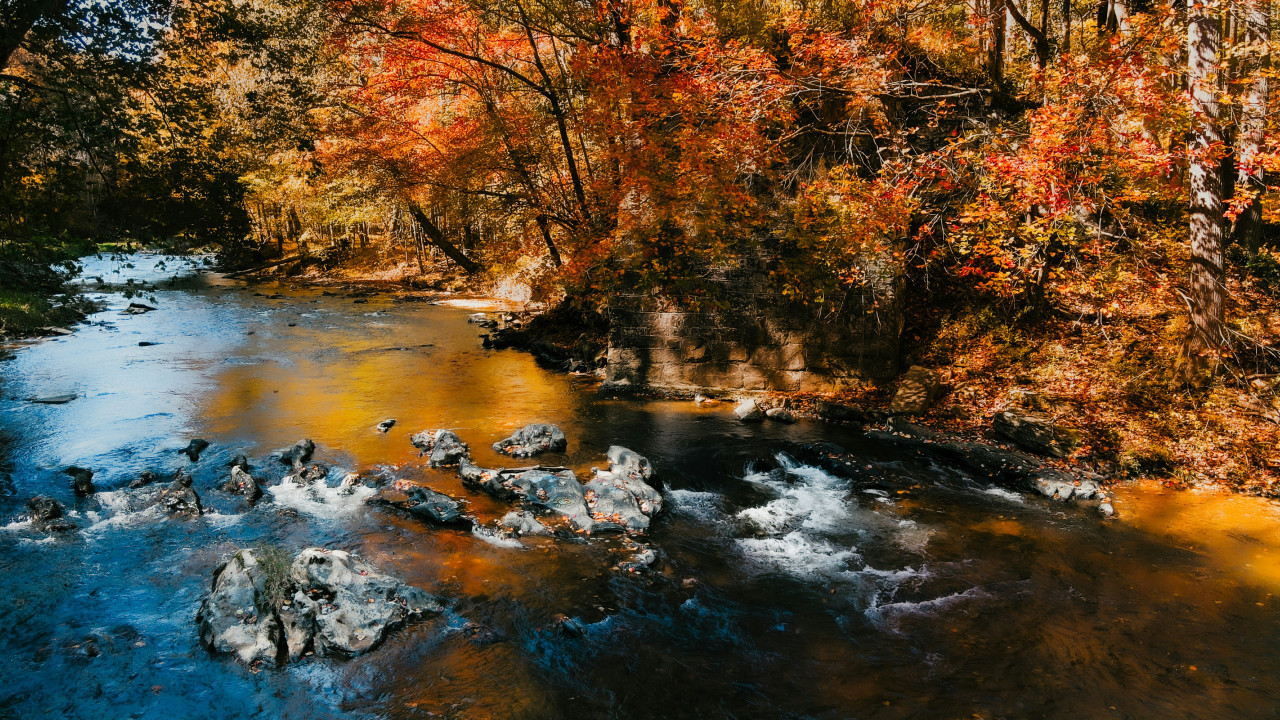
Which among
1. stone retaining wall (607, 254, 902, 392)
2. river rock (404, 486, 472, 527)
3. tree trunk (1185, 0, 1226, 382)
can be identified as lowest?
river rock (404, 486, 472, 527)

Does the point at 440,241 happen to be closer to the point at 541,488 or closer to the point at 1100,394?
the point at 541,488

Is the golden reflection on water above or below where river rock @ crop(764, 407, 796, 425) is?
below

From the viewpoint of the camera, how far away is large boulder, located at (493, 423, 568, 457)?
32.9 feet

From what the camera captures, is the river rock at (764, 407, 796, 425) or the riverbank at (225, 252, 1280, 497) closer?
the riverbank at (225, 252, 1280, 497)

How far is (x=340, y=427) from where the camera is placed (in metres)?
11.1

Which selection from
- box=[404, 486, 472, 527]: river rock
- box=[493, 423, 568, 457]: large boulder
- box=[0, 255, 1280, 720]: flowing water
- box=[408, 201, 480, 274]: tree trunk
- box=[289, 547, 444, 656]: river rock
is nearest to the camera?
box=[0, 255, 1280, 720]: flowing water

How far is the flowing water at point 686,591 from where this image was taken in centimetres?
501

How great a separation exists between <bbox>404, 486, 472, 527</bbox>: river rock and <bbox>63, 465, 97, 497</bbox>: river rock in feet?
13.4

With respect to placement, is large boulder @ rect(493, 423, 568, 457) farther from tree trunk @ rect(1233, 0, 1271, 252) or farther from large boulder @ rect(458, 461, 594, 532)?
tree trunk @ rect(1233, 0, 1271, 252)

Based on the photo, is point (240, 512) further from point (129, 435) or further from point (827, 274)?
point (827, 274)

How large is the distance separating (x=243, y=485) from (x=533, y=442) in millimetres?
3969

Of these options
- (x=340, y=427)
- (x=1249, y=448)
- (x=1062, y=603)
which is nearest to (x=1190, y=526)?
(x=1249, y=448)

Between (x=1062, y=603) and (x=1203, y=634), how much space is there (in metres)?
1.09

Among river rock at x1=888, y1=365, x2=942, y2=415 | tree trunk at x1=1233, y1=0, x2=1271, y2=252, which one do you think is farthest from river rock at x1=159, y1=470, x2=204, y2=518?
tree trunk at x1=1233, y1=0, x2=1271, y2=252
